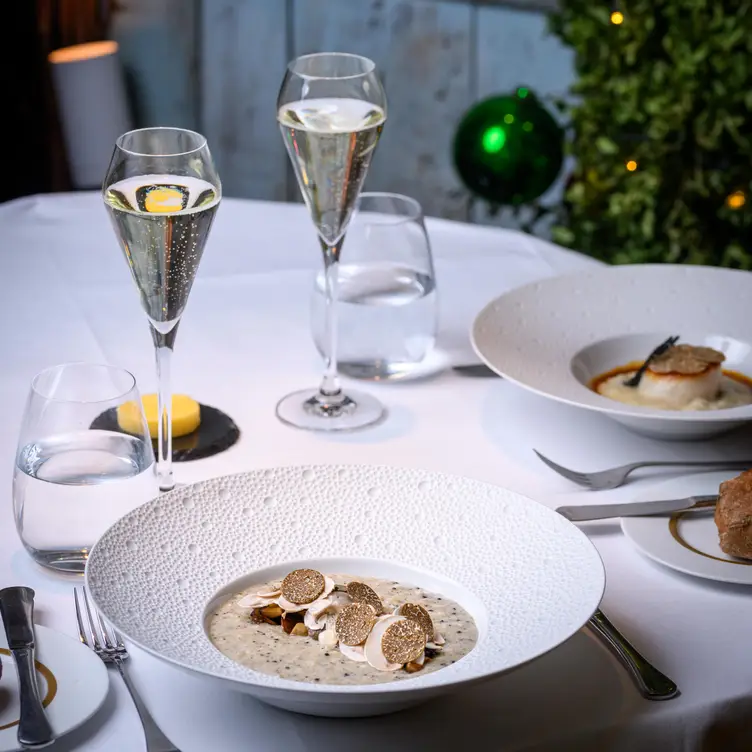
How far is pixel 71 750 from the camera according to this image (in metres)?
0.74

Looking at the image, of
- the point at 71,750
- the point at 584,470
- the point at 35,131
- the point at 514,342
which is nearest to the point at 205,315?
the point at 514,342

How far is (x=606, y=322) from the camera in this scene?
1414 mm

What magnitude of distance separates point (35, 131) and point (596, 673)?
3067mm

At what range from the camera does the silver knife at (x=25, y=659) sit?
2.34ft

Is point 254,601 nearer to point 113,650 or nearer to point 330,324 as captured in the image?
point 113,650

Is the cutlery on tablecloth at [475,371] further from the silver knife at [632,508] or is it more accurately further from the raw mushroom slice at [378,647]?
the raw mushroom slice at [378,647]

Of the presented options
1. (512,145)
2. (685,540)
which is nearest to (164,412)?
(685,540)

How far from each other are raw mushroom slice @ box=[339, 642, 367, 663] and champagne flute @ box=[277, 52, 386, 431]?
1.52 feet

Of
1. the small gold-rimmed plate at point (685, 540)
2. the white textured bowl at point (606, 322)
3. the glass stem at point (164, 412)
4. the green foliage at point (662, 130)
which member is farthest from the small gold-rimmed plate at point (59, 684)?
the green foliage at point (662, 130)

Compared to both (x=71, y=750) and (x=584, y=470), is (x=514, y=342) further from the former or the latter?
(x=71, y=750)

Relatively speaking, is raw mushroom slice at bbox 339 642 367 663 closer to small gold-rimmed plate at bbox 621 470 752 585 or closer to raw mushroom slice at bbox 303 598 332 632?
raw mushroom slice at bbox 303 598 332 632

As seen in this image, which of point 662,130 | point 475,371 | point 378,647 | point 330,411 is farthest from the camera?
point 662,130

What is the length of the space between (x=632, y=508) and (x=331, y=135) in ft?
1.50

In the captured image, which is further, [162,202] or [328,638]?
[162,202]
